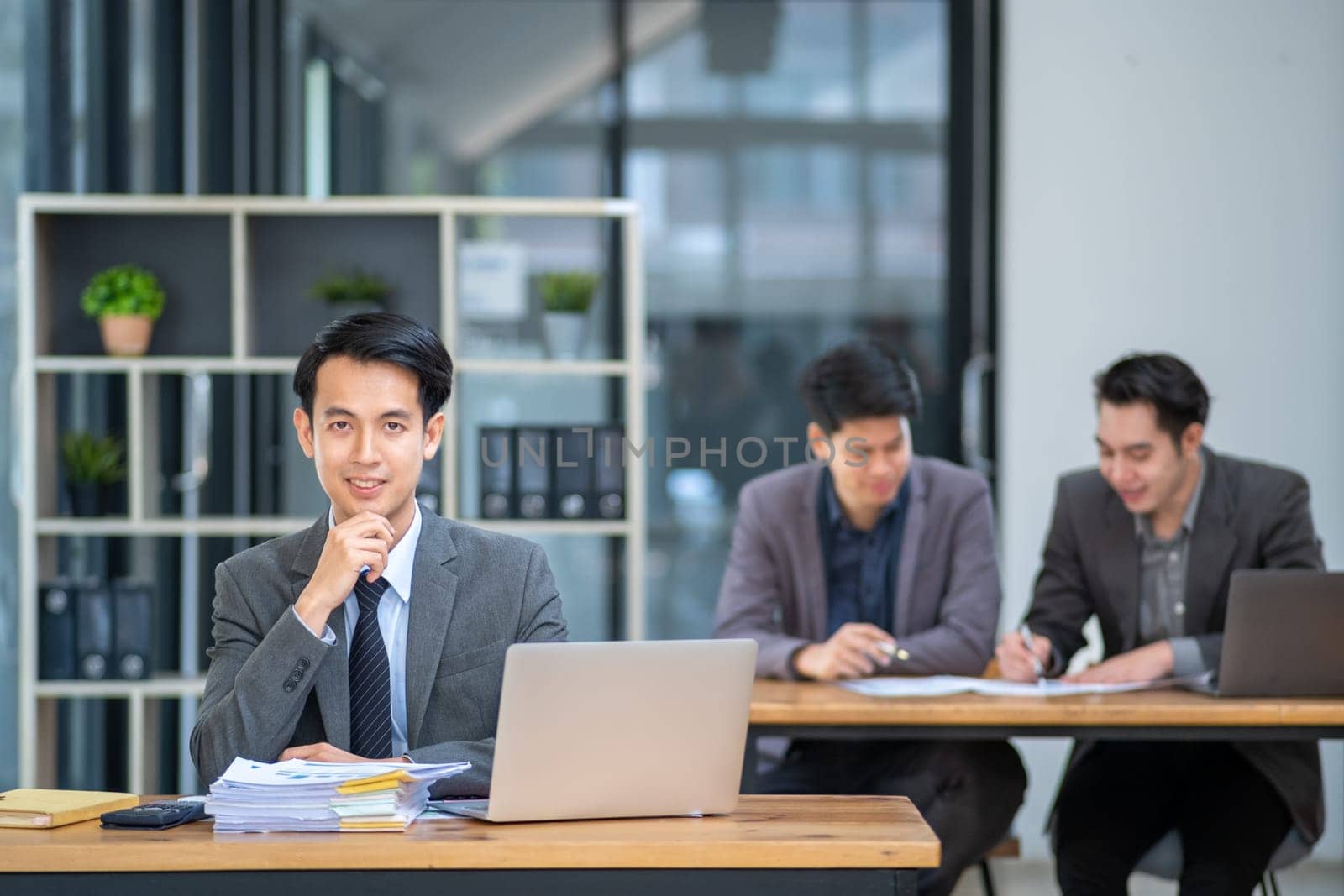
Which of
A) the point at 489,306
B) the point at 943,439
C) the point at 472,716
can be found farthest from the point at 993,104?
the point at 472,716

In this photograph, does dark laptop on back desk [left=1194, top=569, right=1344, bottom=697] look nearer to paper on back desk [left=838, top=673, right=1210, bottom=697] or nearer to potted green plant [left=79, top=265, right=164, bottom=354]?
paper on back desk [left=838, top=673, right=1210, bottom=697]

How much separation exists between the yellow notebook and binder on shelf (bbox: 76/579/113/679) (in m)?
2.19

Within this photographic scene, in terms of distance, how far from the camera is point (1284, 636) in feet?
9.11

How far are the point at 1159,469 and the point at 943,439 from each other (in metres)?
1.83

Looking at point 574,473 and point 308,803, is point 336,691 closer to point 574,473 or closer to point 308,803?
point 308,803

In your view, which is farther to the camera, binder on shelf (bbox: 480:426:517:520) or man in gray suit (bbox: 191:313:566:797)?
binder on shelf (bbox: 480:426:517:520)

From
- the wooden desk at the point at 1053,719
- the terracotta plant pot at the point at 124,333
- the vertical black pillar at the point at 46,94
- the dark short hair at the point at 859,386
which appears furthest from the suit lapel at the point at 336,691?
the vertical black pillar at the point at 46,94

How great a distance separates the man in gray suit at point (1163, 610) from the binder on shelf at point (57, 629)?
2477 millimetres

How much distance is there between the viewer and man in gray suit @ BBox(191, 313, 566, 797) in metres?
2.15

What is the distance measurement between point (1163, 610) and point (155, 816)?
7.40 feet

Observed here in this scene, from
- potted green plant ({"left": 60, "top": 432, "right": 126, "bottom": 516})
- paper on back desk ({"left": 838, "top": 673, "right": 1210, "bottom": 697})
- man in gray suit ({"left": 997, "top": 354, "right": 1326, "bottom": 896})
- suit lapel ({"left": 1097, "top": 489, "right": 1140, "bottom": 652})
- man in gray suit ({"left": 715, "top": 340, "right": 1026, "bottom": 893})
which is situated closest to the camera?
paper on back desk ({"left": 838, "top": 673, "right": 1210, "bottom": 697})

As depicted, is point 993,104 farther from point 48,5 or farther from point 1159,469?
point 48,5

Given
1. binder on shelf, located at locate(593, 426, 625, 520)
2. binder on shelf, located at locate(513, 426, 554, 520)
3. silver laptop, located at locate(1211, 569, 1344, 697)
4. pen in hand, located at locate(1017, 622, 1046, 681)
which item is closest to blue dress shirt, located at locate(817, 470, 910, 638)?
pen in hand, located at locate(1017, 622, 1046, 681)

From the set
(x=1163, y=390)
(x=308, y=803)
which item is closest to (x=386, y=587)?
(x=308, y=803)
